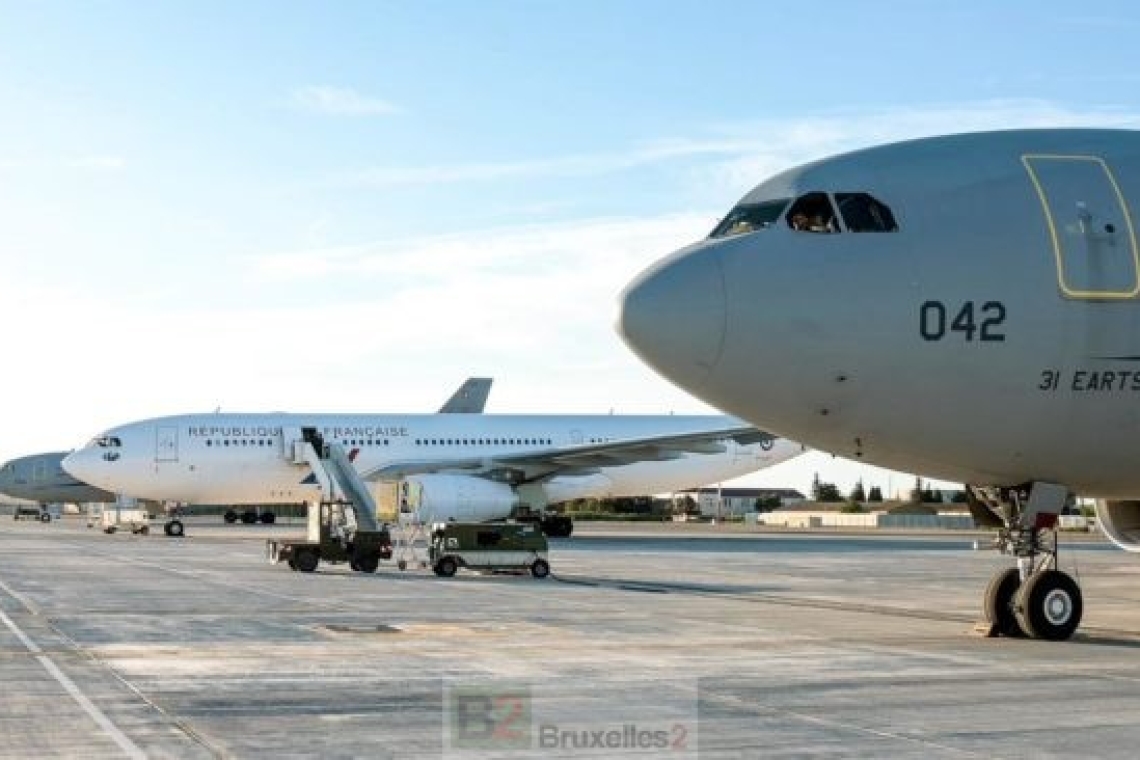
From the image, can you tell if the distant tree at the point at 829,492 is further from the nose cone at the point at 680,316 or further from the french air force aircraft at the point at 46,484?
the nose cone at the point at 680,316

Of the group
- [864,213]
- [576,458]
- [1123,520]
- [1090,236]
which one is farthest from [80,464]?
[1090,236]

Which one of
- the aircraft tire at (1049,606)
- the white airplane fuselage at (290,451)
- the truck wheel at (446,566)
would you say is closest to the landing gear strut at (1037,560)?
the aircraft tire at (1049,606)

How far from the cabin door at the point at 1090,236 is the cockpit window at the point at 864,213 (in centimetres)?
143

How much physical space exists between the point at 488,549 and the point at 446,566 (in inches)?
34.9

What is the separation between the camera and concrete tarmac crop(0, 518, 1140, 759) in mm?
Answer: 9102

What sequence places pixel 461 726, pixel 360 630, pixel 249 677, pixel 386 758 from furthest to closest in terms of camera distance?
pixel 360 630 < pixel 249 677 < pixel 461 726 < pixel 386 758

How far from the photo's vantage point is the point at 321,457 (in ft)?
112

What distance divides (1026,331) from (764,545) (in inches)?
1311

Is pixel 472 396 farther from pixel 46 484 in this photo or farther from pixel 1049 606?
pixel 1049 606

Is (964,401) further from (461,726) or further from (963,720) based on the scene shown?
(461,726)

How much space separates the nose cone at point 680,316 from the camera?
42.5 ft

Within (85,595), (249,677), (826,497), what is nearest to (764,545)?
(85,595)

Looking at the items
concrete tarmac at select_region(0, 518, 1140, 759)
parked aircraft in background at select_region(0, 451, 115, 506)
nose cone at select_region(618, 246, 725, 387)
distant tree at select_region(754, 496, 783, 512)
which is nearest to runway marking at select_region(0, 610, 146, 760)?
concrete tarmac at select_region(0, 518, 1140, 759)

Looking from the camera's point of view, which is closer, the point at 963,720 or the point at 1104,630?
the point at 963,720
